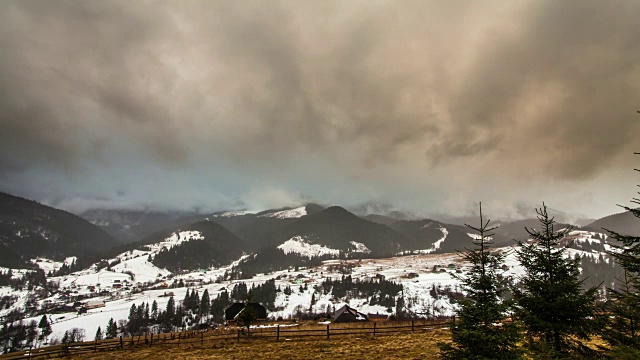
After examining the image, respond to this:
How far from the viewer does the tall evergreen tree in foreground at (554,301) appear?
16.3 meters

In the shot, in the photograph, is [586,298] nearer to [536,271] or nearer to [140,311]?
[536,271]

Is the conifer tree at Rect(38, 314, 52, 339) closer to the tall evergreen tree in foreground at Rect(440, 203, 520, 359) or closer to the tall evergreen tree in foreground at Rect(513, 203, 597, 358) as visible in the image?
the tall evergreen tree in foreground at Rect(440, 203, 520, 359)

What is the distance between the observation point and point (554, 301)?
662 inches

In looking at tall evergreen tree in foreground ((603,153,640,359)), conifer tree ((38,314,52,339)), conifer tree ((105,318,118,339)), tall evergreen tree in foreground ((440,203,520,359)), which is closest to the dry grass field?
tall evergreen tree in foreground ((603,153,640,359))

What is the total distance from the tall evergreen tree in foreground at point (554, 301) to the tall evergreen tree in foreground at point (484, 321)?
7.79 feet

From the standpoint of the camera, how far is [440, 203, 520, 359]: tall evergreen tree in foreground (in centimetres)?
1372

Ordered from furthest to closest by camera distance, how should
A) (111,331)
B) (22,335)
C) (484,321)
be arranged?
(22,335)
(111,331)
(484,321)

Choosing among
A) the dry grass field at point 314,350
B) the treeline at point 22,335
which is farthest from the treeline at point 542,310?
the treeline at point 22,335

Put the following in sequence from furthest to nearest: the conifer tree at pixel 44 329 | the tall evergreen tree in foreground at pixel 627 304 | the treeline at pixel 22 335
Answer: the conifer tree at pixel 44 329, the treeline at pixel 22 335, the tall evergreen tree in foreground at pixel 627 304

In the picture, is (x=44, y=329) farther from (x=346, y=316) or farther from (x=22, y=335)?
(x=346, y=316)

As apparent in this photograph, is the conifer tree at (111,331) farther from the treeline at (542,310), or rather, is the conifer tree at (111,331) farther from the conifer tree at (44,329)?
the treeline at (542,310)

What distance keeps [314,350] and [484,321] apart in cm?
2321

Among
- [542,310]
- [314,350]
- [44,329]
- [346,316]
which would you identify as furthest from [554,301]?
[44,329]

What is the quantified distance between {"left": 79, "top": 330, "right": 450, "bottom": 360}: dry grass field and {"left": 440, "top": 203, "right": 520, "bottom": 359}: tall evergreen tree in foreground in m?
15.1
